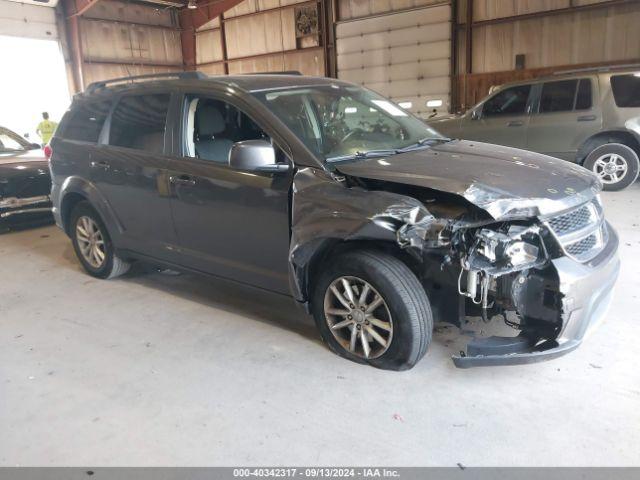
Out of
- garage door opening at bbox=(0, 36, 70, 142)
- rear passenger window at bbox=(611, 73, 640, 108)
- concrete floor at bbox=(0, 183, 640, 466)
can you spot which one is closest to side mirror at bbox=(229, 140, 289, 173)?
concrete floor at bbox=(0, 183, 640, 466)

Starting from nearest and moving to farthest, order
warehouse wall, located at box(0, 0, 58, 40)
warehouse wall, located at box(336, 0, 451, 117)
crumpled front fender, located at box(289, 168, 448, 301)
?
crumpled front fender, located at box(289, 168, 448, 301), warehouse wall, located at box(336, 0, 451, 117), warehouse wall, located at box(0, 0, 58, 40)

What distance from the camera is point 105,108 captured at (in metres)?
4.28

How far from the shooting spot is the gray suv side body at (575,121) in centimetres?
721

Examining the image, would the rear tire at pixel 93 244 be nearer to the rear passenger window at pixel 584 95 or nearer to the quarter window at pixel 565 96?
the quarter window at pixel 565 96

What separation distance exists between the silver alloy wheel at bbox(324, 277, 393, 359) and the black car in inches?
215

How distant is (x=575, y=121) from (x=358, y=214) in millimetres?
6184

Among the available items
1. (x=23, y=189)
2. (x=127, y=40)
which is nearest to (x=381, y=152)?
(x=23, y=189)

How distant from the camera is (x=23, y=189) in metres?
6.68

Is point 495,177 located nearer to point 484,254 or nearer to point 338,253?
point 484,254

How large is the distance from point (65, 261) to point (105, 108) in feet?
6.47

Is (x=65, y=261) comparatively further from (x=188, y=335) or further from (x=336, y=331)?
(x=336, y=331)

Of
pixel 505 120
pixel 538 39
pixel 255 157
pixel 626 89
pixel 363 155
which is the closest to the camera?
pixel 255 157

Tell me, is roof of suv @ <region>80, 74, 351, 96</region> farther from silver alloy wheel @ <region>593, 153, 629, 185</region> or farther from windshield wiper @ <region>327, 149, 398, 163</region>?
silver alloy wheel @ <region>593, 153, 629, 185</region>

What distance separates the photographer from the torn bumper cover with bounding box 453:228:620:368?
241 cm
